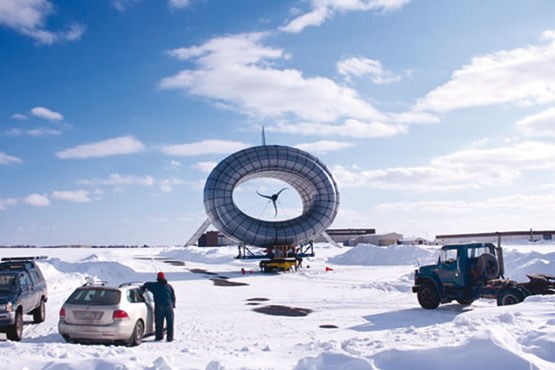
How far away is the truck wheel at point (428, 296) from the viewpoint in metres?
17.3

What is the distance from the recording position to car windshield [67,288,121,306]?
1179cm

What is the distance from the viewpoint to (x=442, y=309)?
17.5 m

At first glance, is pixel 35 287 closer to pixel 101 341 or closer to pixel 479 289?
pixel 101 341

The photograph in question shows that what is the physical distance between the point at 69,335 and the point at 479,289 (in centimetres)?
1181

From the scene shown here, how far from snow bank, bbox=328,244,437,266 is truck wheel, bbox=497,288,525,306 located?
27.8 m

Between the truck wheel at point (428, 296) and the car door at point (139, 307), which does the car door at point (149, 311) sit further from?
the truck wheel at point (428, 296)

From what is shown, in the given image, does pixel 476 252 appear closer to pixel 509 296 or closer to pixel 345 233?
pixel 509 296

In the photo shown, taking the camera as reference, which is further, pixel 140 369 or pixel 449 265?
pixel 449 265

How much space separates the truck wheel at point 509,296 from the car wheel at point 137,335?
10.3 meters

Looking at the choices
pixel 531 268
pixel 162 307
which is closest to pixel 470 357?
pixel 162 307

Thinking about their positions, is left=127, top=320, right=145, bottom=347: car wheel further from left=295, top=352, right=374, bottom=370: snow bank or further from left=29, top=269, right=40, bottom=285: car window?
left=29, top=269, right=40, bottom=285: car window

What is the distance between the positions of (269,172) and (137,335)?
1270 inches

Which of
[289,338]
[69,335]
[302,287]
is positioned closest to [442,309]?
[289,338]

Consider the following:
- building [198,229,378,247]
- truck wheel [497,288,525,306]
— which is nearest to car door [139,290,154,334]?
truck wheel [497,288,525,306]
